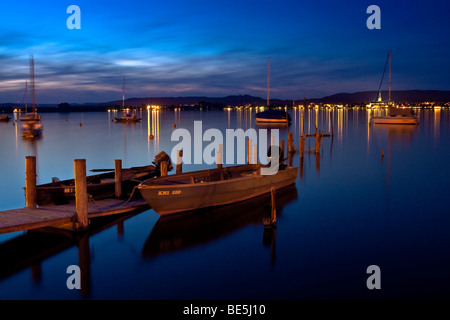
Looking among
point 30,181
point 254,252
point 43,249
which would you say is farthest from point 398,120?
point 43,249

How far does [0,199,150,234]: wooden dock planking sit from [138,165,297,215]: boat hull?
1.15 m

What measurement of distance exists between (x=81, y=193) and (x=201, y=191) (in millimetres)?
4446

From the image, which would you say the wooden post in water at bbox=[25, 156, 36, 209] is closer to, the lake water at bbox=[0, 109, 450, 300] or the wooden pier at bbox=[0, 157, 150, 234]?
the wooden pier at bbox=[0, 157, 150, 234]

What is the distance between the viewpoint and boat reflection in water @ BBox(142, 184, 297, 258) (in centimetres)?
1291

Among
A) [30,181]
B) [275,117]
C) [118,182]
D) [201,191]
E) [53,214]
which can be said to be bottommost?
[53,214]

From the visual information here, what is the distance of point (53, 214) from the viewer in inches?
499

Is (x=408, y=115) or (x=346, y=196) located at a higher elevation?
(x=408, y=115)

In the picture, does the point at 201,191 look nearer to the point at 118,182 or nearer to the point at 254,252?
the point at 118,182

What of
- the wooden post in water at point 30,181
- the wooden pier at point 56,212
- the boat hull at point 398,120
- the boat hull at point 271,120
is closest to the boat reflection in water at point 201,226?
the wooden pier at point 56,212

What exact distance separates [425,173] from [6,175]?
2652 centimetres

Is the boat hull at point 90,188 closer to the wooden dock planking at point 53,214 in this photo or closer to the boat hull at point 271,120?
the wooden dock planking at point 53,214
